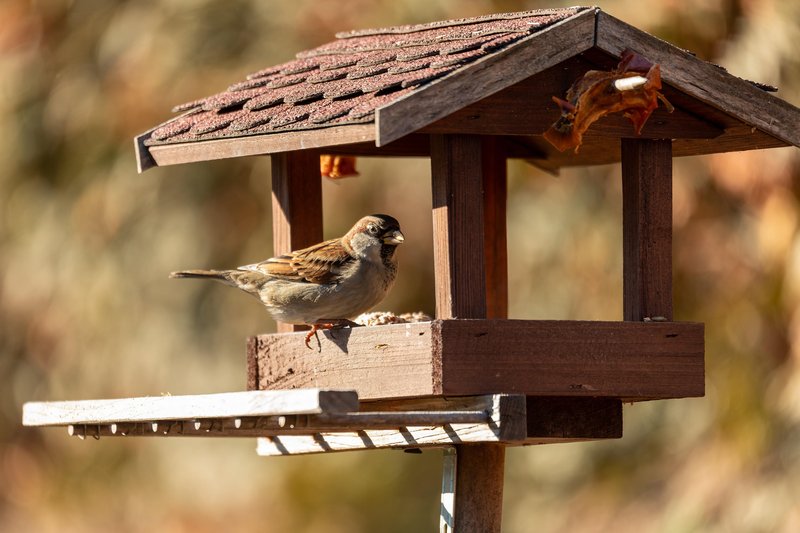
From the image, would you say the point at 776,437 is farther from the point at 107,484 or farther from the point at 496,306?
the point at 107,484

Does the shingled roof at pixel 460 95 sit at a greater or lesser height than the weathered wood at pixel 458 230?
greater

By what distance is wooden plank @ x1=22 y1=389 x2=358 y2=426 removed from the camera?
327 cm

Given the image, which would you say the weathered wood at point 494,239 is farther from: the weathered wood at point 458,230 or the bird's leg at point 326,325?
the weathered wood at point 458,230

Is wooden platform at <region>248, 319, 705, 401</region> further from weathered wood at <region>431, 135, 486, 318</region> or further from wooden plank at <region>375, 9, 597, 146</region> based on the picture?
wooden plank at <region>375, 9, 597, 146</region>

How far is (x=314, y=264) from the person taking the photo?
448 cm

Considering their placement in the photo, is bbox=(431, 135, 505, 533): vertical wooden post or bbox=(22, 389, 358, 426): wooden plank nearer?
bbox=(22, 389, 358, 426): wooden plank

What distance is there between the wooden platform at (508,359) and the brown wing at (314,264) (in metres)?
0.19

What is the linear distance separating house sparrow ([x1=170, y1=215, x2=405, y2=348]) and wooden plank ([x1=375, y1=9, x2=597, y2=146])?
0.78 metres

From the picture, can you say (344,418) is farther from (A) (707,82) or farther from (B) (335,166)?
(B) (335,166)

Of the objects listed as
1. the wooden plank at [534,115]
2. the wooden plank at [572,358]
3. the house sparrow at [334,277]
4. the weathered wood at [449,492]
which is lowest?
the weathered wood at [449,492]

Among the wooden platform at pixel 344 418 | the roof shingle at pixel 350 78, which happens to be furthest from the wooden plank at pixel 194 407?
the roof shingle at pixel 350 78

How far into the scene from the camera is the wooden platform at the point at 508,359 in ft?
12.7

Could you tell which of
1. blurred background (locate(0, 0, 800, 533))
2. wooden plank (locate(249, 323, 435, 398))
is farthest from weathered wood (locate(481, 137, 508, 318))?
blurred background (locate(0, 0, 800, 533))

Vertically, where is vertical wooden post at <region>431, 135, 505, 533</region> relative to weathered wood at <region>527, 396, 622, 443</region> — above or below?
above
